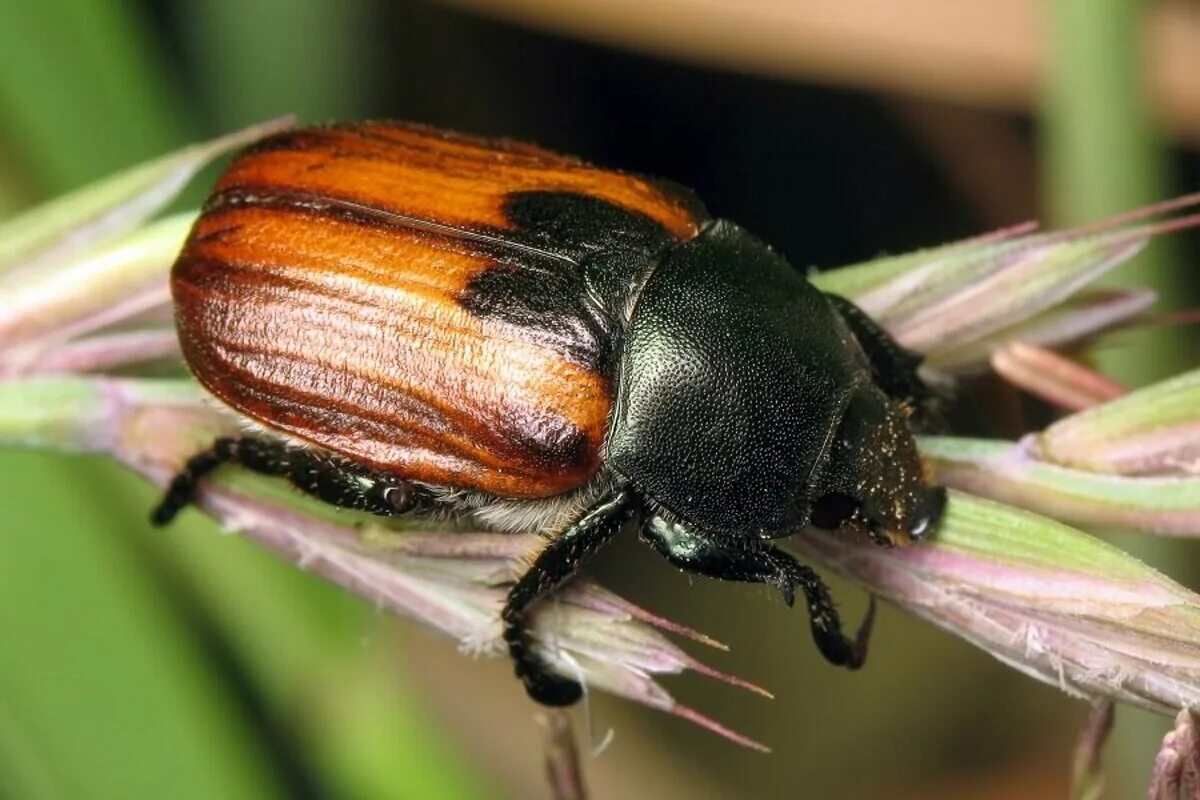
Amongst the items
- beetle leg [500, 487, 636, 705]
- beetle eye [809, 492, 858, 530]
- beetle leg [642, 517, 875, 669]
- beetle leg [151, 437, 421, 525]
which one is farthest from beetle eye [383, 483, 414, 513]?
beetle eye [809, 492, 858, 530]

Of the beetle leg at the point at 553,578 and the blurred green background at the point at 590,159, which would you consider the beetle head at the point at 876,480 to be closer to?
the beetle leg at the point at 553,578

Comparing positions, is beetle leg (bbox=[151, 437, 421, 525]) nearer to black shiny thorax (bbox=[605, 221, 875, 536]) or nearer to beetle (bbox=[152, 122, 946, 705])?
beetle (bbox=[152, 122, 946, 705])

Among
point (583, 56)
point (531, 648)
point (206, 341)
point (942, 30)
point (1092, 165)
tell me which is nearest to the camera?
point (531, 648)

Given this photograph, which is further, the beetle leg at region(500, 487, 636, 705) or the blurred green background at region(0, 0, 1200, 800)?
the blurred green background at region(0, 0, 1200, 800)

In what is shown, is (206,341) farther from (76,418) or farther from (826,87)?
(826,87)

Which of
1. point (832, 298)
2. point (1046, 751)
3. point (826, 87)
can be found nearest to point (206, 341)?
point (832, 298)

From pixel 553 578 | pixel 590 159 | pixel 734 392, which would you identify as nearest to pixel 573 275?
pixel 734 392

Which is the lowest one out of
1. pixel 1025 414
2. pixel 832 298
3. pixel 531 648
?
pixel 531 648
